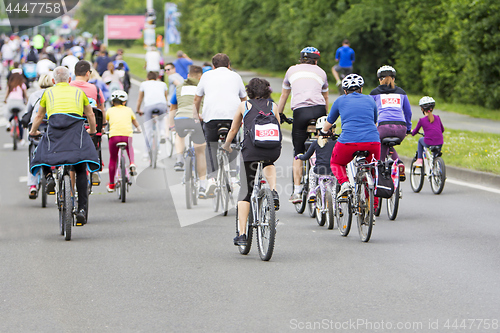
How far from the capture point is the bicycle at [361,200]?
897 cm

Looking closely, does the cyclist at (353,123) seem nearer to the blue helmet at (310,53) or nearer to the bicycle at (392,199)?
the bicycle at (392,199)

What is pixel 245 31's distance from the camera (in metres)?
50.3

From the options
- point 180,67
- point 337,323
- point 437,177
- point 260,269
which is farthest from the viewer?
point 180,67

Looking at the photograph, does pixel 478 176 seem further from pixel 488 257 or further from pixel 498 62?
pixel 498 62

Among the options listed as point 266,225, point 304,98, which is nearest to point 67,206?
point 266,225

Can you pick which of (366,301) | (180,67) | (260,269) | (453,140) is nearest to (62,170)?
(260,269)

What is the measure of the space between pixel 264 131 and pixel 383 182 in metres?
2.13

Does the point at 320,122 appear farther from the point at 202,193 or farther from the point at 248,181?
the point at 202,193

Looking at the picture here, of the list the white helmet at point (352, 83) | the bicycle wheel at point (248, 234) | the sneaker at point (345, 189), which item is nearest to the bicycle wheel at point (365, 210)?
the sneaker at point (345, 189)

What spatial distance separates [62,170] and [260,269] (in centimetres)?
296

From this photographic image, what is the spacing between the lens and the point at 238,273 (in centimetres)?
773

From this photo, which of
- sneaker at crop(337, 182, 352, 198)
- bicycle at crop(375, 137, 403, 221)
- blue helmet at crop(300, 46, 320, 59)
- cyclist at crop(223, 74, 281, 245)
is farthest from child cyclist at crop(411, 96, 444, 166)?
cyclist at crop(223, 74, 281, 245)

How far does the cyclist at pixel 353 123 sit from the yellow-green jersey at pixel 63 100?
270cm

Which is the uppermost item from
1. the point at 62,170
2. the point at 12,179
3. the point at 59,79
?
the point at 59,79
